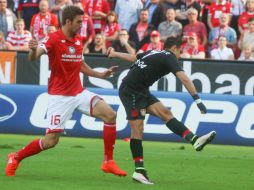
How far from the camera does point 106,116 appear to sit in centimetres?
1174

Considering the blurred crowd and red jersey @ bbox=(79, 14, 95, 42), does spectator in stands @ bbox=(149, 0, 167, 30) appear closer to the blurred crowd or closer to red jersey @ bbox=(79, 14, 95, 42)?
→ the blurred crowd

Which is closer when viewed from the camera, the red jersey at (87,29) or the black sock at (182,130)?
the black sock at (182,130)

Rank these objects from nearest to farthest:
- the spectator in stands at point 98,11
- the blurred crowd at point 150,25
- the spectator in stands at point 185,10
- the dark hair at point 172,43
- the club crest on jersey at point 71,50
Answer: the dark hair at point 172,43
the club crest on jersey at point 71,50
the blurred crowd at point 150,25
the spectator in stands at point 185,10
the spectator in stands at point 98,11

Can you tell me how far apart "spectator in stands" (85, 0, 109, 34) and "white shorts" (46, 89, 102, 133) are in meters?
11.6

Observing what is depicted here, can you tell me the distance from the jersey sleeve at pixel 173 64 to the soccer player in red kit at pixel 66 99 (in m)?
0.99

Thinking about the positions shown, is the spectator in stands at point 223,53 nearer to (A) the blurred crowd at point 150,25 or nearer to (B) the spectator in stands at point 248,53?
(A) the blurred crowd at point 150,25

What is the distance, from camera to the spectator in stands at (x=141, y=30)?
22.4m

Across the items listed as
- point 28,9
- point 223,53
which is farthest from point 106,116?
point 28,9

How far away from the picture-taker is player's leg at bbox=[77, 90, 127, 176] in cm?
1173

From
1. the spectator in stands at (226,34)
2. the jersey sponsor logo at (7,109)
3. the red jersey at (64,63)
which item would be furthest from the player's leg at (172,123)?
the spectator in stands at (226,34)

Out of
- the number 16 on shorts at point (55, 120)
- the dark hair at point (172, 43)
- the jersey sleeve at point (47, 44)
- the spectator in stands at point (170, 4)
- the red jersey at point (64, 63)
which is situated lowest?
the number 16 on shorts at point (55, 120)

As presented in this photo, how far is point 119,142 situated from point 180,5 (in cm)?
638

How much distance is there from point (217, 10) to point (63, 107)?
36.8ft

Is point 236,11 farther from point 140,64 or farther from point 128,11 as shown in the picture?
point 140,64
